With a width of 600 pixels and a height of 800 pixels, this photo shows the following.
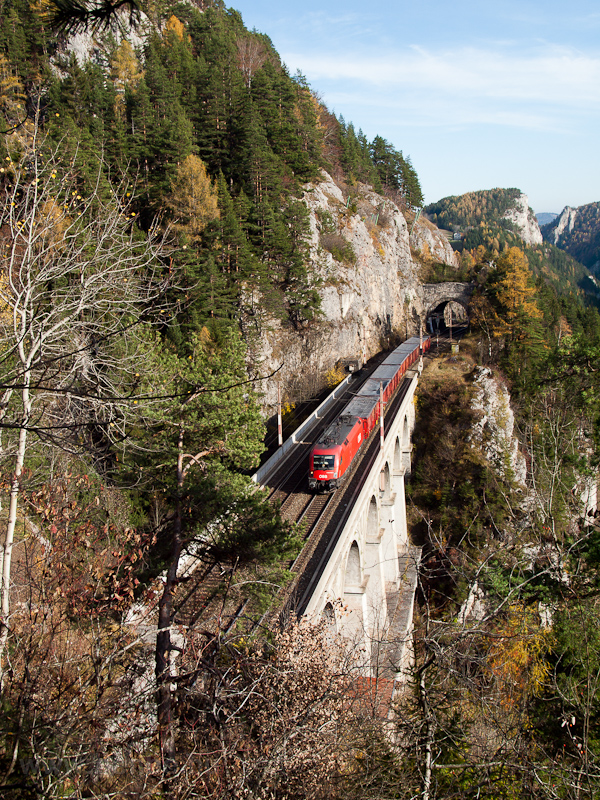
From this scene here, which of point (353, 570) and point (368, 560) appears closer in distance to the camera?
point (353, 570)

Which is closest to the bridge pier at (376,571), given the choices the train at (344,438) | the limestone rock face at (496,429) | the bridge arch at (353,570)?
the bridge arch at (353,570)

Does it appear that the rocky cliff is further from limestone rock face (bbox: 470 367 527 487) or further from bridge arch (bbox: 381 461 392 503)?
limestone rock face (bbox: 470 367 527 487)

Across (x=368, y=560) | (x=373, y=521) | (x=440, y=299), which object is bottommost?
(x=368, y=560)

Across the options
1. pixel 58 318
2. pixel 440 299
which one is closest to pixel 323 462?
pixel 58 318

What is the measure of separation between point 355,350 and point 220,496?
38970 millimetres

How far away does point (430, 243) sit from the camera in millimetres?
88188

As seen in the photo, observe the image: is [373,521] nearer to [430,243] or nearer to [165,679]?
[165,679]

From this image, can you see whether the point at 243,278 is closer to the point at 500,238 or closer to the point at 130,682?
the point at 130,682

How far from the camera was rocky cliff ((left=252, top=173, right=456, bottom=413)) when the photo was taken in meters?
41.8

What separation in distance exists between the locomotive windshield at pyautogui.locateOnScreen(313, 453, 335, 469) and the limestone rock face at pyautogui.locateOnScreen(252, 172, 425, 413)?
1455 cm

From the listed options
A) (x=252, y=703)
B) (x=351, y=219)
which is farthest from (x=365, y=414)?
(x=351, y=219)

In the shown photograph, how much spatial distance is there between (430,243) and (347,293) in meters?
45.0

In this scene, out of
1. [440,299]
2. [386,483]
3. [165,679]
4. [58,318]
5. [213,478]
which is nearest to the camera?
[165,679]

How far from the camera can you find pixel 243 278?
35594mm
